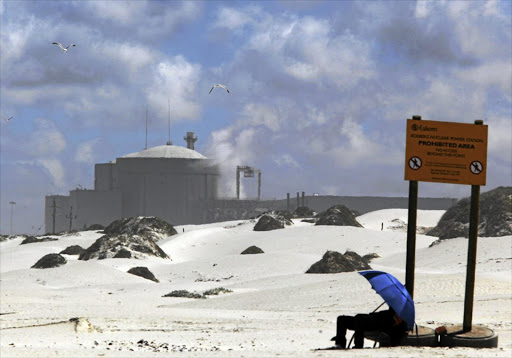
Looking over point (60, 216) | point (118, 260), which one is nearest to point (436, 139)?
point (118, 260)

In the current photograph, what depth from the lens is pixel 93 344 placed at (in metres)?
14.9

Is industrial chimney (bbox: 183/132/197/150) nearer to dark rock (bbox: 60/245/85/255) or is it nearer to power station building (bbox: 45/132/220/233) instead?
power station building (bbox: 45/132/220/233)

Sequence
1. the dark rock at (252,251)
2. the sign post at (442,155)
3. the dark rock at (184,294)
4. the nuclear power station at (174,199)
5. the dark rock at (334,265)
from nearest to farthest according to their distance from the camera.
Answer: the sign post at (442,155) < the dark rock at (184,294) < the dark rock at (334,265) < the dark rock at (252,251) < the nuclear power station at (174,199)

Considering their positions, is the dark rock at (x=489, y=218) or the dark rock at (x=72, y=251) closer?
the dark rock at (x=72, y=251)

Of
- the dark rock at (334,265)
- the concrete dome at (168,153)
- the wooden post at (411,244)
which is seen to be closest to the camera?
the wooden post at (411,244)

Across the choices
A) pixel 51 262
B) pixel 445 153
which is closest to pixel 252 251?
pixel 51 262

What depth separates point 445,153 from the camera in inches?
638

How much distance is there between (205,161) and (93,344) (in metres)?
97.6

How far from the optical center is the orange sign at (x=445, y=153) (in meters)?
16.1

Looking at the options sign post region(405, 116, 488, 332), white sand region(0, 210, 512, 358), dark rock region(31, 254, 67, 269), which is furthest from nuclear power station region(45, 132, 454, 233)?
sign post region(405, 116, 488, 332)

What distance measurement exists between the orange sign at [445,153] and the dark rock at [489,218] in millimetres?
39069

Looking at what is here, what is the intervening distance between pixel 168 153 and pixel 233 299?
86391 mm

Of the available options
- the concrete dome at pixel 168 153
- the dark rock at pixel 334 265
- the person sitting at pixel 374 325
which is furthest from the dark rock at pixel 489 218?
the concrete dome at pixel 168 153

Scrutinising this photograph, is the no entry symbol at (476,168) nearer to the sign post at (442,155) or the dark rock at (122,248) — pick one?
the sign post at (442,155)
